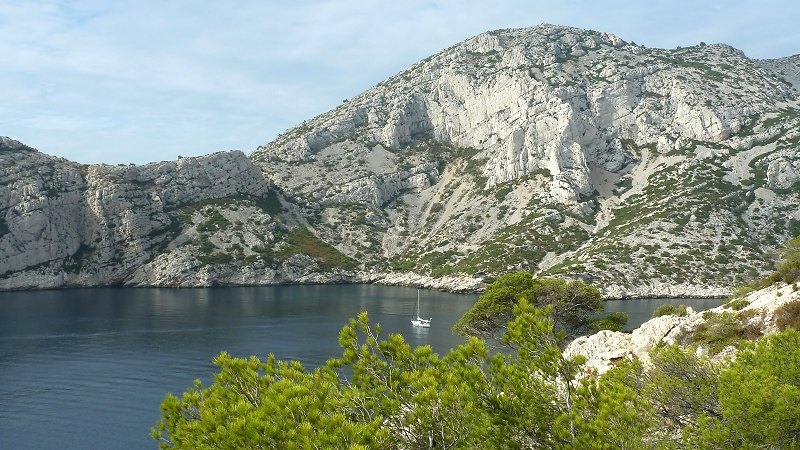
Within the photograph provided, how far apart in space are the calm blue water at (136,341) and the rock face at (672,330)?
99.9ft

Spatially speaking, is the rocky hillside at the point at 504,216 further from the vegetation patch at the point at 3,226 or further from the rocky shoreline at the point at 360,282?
the rocky shoreline at the point at 360,282

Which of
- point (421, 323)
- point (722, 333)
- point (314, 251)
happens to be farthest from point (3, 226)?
point (722, 333)

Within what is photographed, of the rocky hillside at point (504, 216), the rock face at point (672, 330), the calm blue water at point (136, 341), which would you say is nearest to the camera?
the rock face at point (672, 330)

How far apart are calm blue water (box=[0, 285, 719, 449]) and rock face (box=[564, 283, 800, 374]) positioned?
30460mm

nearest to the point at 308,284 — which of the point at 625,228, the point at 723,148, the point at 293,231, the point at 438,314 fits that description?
the point at 293,231

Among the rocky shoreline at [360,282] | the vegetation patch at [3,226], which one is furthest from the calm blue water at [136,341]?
the vegetation patch at [3,226]

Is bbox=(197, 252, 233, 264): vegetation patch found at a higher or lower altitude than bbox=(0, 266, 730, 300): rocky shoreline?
higher

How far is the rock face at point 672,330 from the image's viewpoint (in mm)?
32250

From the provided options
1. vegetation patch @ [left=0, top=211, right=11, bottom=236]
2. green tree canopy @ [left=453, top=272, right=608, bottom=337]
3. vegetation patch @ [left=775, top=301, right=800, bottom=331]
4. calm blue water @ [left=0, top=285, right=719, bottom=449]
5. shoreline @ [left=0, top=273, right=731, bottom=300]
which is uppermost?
vegetation patch @ [left=0, top=211, right=11, bottom=236]

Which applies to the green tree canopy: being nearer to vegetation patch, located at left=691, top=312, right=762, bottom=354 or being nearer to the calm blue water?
the calm blue water

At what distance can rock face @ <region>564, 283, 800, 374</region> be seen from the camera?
32.2m

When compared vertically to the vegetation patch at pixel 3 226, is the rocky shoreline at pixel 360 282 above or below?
below

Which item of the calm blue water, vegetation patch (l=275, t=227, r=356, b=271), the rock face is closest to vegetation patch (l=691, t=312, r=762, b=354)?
the rock face

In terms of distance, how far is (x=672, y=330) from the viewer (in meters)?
36.2
